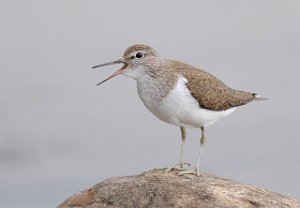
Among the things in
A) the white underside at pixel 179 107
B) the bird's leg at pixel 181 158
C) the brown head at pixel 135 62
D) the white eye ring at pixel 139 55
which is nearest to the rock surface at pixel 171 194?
the bird's leg at pixel 181 158

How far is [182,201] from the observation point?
10.1 meters

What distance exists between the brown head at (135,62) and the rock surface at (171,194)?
175 cm

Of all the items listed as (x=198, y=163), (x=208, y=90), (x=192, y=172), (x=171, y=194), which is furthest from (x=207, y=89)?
(x=171, y=194)

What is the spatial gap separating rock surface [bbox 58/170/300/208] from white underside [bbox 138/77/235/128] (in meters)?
0.97

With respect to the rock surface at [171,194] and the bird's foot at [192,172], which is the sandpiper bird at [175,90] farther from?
the rock surface at [171,194]

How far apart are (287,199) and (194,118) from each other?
219 centimetres

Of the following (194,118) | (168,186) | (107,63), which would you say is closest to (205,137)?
(194,118)

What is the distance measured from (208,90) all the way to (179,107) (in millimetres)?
992

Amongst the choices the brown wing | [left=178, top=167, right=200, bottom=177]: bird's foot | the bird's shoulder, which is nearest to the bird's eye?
the bird's shoulder

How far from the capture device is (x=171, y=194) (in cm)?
1027

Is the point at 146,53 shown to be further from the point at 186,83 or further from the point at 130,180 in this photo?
the point at 130,180

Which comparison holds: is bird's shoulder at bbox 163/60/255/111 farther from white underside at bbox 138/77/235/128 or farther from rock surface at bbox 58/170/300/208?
rock surface at bbox 58/170/300/208

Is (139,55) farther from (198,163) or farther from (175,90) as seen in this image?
(198,163)

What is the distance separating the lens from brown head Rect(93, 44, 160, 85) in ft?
36.3
